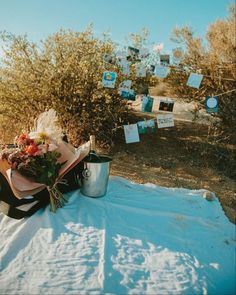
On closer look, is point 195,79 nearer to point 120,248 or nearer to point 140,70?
point 140,70

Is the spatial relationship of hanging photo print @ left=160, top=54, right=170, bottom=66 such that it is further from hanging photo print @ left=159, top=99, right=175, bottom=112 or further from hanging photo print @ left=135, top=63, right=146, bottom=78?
hanging photo print @ left=159, top=99, right=175, bottom=112

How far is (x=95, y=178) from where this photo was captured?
3455mm

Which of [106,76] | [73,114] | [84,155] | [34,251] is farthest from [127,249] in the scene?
[73,114]

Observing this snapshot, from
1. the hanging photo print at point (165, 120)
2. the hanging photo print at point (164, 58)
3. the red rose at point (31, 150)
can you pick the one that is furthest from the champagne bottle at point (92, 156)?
the hanging photo print at point (164, 58)

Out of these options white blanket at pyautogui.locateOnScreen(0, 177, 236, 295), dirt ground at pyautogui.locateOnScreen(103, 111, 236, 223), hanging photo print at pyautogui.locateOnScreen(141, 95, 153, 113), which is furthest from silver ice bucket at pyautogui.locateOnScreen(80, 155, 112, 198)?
hanging photo print at pyautogui.locateOnScreen(141, 95, 153, 113)

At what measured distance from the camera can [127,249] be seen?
8.68 ft

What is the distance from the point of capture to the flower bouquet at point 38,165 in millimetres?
3084

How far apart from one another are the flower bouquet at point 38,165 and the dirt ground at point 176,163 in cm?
155

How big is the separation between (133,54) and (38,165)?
2.98 metres

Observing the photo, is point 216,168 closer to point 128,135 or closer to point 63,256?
point 128,135

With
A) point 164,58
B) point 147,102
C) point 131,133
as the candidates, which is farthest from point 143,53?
point 131,133

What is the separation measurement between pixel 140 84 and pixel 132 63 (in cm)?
47

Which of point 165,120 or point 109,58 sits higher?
point 109,58

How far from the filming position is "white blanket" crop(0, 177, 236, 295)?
7.41ft
